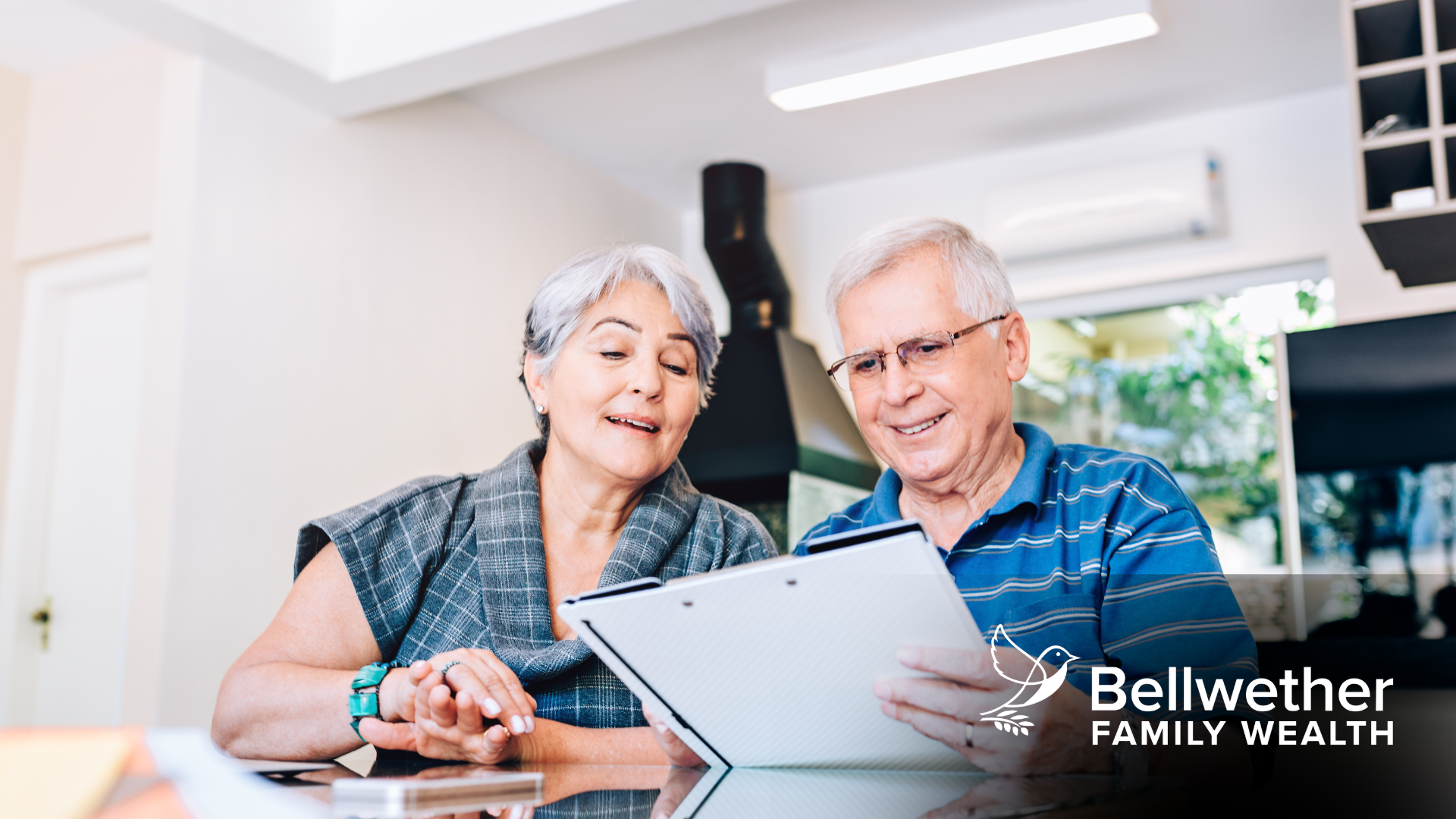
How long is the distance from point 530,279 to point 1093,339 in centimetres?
213

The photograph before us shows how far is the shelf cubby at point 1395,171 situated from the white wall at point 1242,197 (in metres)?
0.69

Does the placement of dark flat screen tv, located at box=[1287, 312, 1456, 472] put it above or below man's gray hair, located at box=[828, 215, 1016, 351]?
above

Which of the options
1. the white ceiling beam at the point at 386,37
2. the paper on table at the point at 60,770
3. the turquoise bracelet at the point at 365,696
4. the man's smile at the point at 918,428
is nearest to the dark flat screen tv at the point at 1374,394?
the white ceiling beam at the point at 386,37

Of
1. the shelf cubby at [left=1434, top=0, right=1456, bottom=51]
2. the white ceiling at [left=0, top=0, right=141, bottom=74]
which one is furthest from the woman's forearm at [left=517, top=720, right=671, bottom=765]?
the white ceiling at [left=0, top=0, right=141, bottom=74]

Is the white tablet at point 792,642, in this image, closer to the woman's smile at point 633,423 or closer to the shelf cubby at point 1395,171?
→ the woman's smile at point 633,423

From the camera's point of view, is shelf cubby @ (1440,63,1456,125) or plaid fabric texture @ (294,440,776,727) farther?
shelf cubby @ (1440,63,1456,125)

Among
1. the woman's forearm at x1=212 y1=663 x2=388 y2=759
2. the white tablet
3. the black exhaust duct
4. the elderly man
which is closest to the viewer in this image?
the white tablet

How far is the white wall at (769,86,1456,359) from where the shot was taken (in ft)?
11.3

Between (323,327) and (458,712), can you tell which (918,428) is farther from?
(323,327)

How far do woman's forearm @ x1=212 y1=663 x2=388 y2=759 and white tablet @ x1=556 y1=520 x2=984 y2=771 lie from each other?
498 mm

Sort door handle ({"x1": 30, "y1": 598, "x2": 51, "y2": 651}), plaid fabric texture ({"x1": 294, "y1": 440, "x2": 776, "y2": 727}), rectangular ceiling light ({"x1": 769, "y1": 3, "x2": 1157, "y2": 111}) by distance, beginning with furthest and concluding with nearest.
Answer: door handle ({"x1": 30, "y1": 598, "x2": 51, "y2": 651})
rectangular ceiling light ({"x1": 769, "y1": 3, "x2": 1157, "y2": 111})
plaid fabric texture ({"x1": 294, "y1": 440, "x2": 776, "y2": 727})

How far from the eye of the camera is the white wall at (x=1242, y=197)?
343cm

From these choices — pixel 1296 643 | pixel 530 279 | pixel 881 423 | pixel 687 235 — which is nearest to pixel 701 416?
pixel 530 279

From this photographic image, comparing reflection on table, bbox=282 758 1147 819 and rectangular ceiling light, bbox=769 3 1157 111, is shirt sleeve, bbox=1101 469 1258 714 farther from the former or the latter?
rectangular ceiling light, bbox=769 3 1157 111
